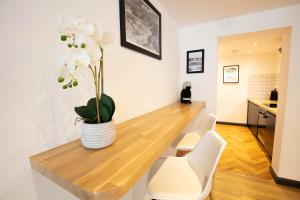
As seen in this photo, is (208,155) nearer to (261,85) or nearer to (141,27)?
(141,27)

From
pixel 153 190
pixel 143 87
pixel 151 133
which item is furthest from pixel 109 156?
pixel 143 87

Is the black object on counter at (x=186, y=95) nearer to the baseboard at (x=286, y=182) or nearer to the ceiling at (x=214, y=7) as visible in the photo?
the ceiling at (x=214, y=7)

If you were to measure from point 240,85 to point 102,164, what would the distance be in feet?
14.8

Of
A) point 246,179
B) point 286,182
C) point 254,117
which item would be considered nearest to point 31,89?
point 246,179

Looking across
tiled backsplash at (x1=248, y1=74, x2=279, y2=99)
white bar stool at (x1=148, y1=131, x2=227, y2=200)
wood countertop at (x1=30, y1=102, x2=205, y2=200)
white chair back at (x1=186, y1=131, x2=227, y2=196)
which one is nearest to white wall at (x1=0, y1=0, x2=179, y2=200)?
wood countertop at (x1=30, y1=102, x2=205, y2=200)

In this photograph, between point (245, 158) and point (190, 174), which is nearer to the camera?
point (190, 174)

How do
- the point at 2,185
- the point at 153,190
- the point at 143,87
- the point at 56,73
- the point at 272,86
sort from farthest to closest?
1. the point at 272,86
2. the point at 143,87
3. the point at 153,190
4. the point at 56,73
5. the point at 2,185

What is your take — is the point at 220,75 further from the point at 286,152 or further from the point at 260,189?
the point at 260,189

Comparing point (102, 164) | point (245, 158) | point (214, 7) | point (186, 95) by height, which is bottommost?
point (245, 158)

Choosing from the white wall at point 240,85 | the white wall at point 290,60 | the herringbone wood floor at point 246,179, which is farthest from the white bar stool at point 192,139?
the white wall at point 240,85

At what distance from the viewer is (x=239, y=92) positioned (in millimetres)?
4031

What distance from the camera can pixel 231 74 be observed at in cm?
407

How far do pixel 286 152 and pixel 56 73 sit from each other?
2.47m

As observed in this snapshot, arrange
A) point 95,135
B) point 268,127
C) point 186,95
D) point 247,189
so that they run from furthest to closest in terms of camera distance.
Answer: point 268,127, point 186,95, point 247,189, point 95,135
